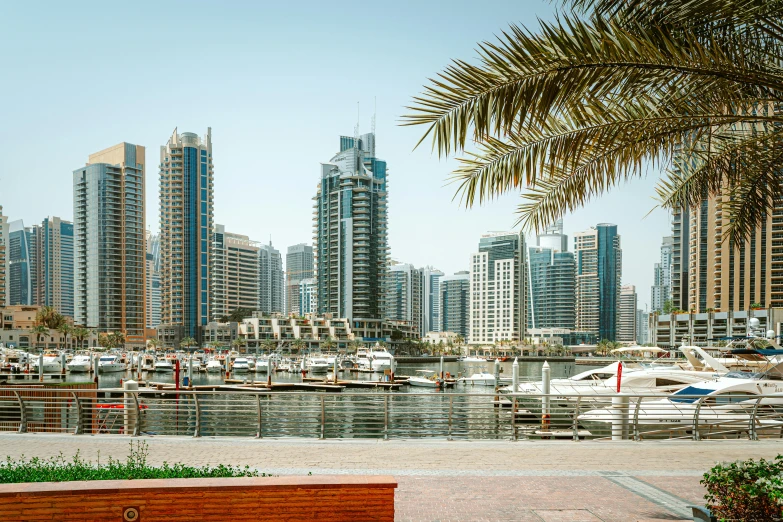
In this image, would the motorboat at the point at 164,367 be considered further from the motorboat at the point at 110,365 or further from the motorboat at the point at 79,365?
the motorboat at the point at 79,365

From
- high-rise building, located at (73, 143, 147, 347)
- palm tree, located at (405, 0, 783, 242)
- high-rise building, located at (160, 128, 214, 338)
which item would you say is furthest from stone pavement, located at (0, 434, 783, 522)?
high-rise building, located at (160, 128, 214, 338)

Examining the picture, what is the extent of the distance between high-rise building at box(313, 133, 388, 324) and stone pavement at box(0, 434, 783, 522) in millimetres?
154736

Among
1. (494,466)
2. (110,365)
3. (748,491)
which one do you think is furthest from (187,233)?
(748,491)

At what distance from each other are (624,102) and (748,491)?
4153 millimetres

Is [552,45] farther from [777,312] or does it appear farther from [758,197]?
[777,312]

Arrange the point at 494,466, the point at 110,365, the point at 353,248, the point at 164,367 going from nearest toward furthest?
the point at 494,466 < the point at 110,365 < the point at 164,367 < the point at 353,248

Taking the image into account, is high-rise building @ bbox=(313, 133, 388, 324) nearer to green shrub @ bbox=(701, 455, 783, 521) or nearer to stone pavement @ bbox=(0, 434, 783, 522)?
stone pavement @ bbox=(0, 434, 783, 522)

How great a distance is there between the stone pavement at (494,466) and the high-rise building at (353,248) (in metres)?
155

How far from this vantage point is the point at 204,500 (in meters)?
5.97

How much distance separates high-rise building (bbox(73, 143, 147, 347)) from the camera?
167625 millimetres

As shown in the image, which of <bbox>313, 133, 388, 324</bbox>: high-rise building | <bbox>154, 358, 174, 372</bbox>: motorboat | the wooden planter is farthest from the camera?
<bbox>313, 133, 388, 324</bbox>: high-rise building

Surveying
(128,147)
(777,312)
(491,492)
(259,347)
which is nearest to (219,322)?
(259,347)

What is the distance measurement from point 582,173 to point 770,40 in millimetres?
2512

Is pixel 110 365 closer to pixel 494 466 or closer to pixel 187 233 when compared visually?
pixel 187 233
